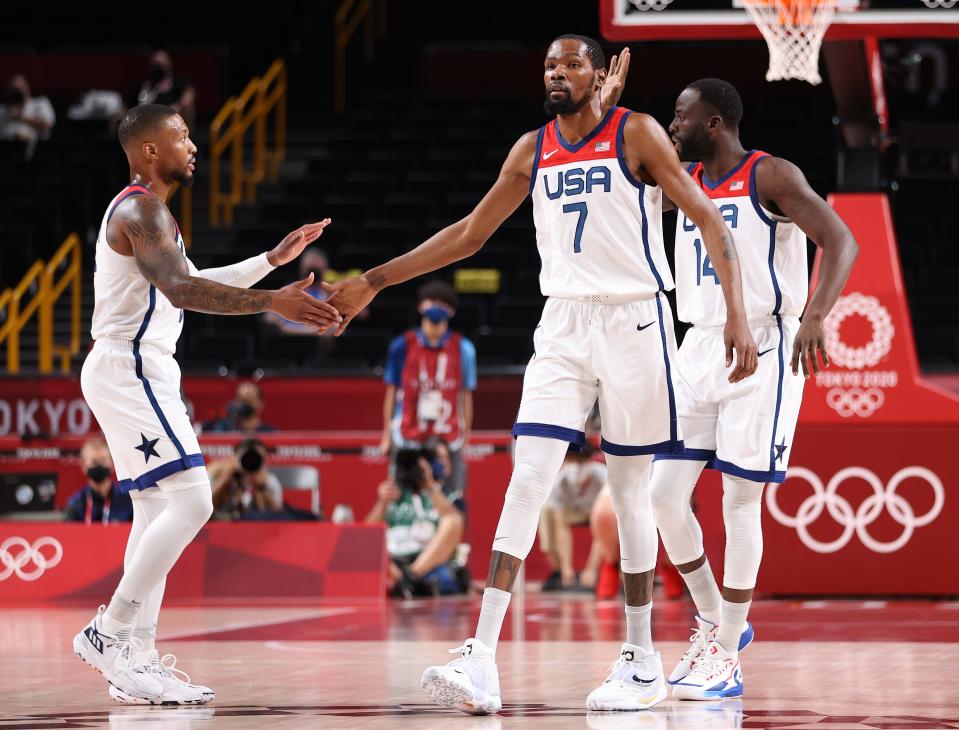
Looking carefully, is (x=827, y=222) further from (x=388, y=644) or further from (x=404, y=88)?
(x=404, y=88)

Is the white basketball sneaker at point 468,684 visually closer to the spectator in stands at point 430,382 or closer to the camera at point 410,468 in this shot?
the camera at point 410,468

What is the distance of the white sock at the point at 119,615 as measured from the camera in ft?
19.6

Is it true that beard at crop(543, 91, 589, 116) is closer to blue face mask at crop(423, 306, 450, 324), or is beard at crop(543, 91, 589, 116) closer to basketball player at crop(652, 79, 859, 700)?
basketball player at crop(652, 79, 859, 700)

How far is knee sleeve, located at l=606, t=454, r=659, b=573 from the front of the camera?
19.0ft

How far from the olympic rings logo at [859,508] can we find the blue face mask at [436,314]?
11.0ft

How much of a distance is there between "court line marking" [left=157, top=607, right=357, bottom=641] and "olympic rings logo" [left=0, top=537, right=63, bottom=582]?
2164mm

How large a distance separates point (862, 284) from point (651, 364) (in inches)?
198

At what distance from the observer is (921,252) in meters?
18.3

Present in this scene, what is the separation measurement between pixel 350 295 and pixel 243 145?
17538 millimetres

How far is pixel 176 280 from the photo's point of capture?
5859 mm

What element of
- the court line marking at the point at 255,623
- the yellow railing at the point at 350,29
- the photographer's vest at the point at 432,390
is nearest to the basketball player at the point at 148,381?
the court line marking at the point at 255,623

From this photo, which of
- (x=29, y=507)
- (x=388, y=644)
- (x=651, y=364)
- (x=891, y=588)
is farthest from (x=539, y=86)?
(x=651, y=364)

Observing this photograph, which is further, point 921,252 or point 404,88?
point 404,88

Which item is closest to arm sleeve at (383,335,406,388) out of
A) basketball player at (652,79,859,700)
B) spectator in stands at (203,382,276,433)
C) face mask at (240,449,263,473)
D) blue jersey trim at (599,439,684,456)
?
face mask at (240,449,263,473)
